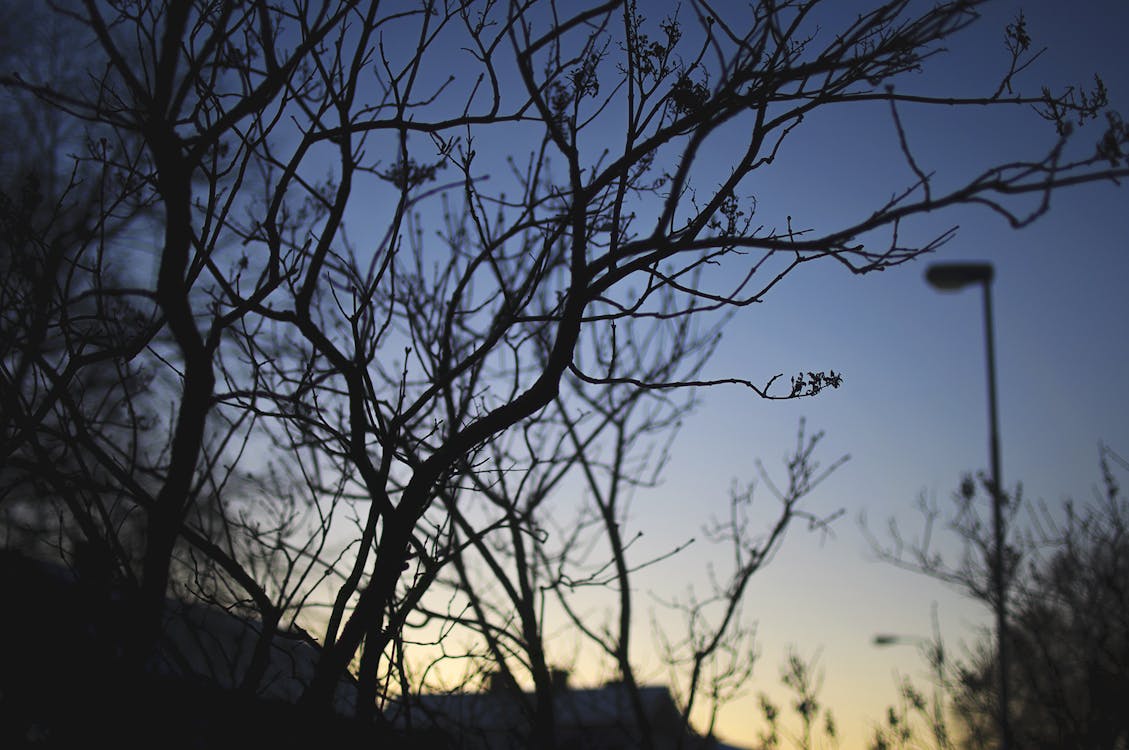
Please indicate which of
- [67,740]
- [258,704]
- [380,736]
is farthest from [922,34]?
[67,740]

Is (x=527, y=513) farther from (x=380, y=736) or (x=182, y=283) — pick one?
(x=182, y=283)

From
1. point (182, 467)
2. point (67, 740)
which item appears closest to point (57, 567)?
point (67, 740)

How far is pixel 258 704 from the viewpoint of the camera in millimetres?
3787

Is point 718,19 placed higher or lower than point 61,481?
higher

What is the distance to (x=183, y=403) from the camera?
335 cm

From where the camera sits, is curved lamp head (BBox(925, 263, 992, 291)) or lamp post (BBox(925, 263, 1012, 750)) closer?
lamp post (BBox(925, 263, 1012, 750))

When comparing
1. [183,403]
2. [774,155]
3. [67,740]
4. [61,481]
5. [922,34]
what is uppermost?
[922,34]

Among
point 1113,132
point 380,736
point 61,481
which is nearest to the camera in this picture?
point 1113,132

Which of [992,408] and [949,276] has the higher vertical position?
[949,276]

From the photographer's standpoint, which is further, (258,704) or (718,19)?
(258,704)

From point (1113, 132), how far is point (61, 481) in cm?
388

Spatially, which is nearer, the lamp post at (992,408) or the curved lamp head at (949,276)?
the lamp post at (992,408)

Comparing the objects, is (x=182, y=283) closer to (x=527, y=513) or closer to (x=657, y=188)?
(x=657, y=188)

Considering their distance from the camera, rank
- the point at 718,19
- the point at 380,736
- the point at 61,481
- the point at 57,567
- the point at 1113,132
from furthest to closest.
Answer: the point at 57,567 → the point at 380,736 → the point at 61,481 → the point at 718,19 → the point at 1113,132
